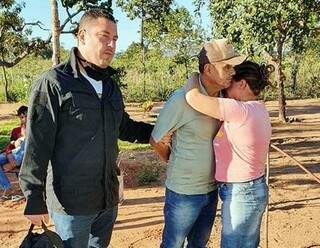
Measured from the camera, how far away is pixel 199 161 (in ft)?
8.85

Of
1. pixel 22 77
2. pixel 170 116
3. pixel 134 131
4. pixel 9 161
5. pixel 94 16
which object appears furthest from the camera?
pixel 22 77

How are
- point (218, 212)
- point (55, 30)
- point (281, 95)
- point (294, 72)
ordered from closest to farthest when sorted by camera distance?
point (218, 212) < point (55, 30) < point (281, 95) < point (294, 72)

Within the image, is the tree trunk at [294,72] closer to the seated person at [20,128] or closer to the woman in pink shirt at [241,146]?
the seated person at [20,128]

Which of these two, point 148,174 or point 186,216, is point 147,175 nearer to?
point 148,174

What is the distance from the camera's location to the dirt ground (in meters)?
4.92

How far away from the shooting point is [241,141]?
2.58 metres

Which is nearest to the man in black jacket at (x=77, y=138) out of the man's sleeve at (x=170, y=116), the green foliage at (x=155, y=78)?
the man's sleeve at (x=170, y=116)

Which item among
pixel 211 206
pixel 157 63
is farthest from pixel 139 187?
pixel 157 63

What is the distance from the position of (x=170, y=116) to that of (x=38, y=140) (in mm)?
767

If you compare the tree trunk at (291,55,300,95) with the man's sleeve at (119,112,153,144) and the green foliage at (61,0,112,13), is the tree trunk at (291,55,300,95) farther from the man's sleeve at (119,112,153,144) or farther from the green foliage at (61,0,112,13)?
the man's sleeve at (119,112,153,144)

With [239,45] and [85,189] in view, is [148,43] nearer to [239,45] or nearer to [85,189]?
[239,45]

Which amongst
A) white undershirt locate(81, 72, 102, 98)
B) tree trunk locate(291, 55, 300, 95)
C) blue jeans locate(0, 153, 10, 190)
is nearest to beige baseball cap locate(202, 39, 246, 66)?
white undershirt locate(81, 72, 102, 98)

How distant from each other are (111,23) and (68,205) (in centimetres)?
95

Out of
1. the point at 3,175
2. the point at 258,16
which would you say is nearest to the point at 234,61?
the point at 3,175
